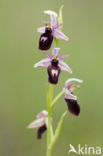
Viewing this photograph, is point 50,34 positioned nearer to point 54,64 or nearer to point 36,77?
point 54,64

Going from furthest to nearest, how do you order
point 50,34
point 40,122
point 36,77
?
point 36,77, point 40,122, point 50,34

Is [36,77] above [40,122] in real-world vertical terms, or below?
below

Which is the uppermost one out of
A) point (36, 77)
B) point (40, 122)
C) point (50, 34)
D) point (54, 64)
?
point (50, 34)

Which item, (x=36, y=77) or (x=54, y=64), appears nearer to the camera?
(x=54, y=64)

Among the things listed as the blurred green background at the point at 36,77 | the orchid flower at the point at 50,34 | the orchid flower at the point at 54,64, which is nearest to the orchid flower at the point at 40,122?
the orchid flower at the point at 54,64

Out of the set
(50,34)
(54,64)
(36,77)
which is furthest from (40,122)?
(36,77)

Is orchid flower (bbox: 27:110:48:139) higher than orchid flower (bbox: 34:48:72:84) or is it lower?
lower

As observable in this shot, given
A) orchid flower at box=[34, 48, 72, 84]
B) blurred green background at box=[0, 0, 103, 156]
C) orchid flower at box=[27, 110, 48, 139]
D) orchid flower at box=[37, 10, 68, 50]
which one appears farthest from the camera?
blurred green background at box=[0, 0, 103, 156]

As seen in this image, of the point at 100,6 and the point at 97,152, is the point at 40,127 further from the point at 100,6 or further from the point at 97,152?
the point at 100,6

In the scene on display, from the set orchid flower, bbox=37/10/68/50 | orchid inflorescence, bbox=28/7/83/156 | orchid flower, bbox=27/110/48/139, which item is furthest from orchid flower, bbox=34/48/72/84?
orchid flower, bbox=27/110/48/139

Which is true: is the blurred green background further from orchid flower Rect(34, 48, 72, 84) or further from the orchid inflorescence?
orchid flower Rect(34, 48, 72, 84)
